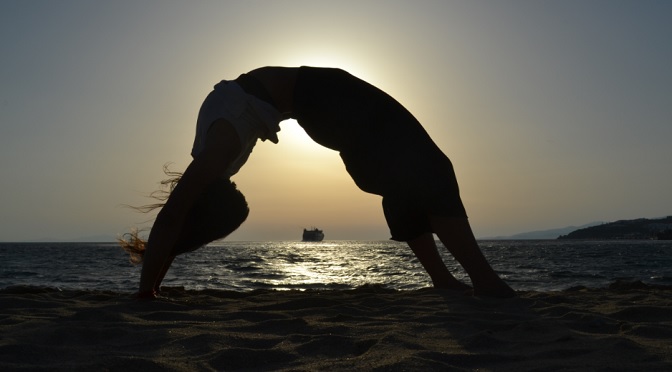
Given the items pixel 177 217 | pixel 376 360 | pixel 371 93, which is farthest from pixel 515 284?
pixel 376 360

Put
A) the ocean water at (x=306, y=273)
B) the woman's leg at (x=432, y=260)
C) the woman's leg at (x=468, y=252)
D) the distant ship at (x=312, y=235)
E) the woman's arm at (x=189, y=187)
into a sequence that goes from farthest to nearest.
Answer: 1. the distant ship at (x=312, y=235)
2. the ocean water at (x=306, y=273)
3. the woman's leg at (x=432, y=260)
4. the woman's leg at (x=468, y=252)
5. the woman's arm at (x=189, y=187)

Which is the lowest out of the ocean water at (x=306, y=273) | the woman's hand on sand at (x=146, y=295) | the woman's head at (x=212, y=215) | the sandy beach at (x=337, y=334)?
the ocean water at (x=306, y=273)

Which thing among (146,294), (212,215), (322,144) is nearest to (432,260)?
(322,144)

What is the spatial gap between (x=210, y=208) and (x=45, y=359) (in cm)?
196

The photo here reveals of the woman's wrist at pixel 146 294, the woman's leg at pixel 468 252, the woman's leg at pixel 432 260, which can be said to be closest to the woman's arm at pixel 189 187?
the woman's wrist at pixel 146 294

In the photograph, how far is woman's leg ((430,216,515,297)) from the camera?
152 inches

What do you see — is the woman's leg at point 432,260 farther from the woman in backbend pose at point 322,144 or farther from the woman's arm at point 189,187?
the woman's arm at point 189,187

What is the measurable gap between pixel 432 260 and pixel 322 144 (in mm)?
1326

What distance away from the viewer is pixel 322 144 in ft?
13.4

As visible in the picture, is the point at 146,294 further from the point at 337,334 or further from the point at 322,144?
the point at 337,334

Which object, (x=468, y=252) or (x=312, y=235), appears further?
(x=312, y=235)

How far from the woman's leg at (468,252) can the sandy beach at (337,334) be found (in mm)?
164

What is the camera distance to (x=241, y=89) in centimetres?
386

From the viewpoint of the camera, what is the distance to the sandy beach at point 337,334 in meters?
2.05
